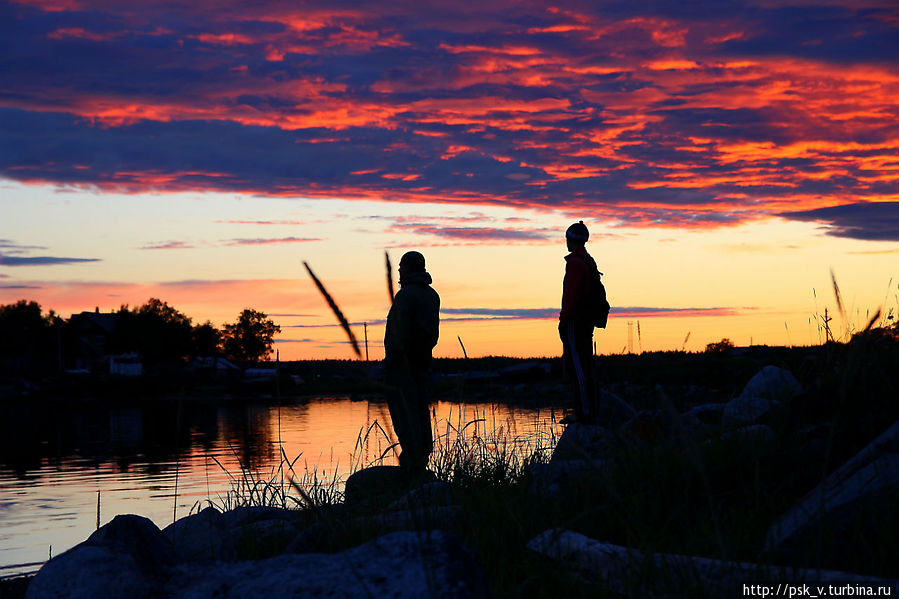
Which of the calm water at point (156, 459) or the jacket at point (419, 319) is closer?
the jacket at point (419, 319)

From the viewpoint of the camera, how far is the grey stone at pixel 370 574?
113 inches

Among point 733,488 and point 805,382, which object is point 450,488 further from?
point 805,382

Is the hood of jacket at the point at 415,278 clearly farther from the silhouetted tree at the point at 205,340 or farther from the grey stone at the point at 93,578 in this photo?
the silhouetted tree at the point at 205,340

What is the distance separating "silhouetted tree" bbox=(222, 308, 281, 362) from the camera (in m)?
129

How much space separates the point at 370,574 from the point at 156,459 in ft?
61.2

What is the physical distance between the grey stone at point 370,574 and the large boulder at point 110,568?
0.58 metres

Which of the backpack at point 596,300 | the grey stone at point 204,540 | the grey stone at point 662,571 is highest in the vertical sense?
the backpack at point 596,300

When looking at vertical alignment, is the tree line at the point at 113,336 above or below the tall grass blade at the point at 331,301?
above

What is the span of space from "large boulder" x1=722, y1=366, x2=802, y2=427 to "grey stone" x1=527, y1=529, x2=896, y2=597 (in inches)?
89.2

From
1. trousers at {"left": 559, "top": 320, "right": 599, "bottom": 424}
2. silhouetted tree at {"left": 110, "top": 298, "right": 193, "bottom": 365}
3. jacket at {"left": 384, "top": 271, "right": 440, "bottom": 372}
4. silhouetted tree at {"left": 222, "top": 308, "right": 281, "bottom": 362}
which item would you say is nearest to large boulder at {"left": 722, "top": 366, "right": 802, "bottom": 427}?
trousers at {"left": 559, "top": 320, "right": 599, "bottom": 424}

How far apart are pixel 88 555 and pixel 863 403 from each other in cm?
484

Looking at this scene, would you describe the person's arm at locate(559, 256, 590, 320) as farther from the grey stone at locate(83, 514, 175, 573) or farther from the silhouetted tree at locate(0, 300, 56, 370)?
the silhouetted tree at locate(0, 300, 56, 370)

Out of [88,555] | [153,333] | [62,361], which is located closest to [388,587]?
[88,555]

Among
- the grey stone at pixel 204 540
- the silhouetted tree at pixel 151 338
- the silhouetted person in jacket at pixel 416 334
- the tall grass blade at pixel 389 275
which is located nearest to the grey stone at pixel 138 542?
the grey stone at pixel 204 540
